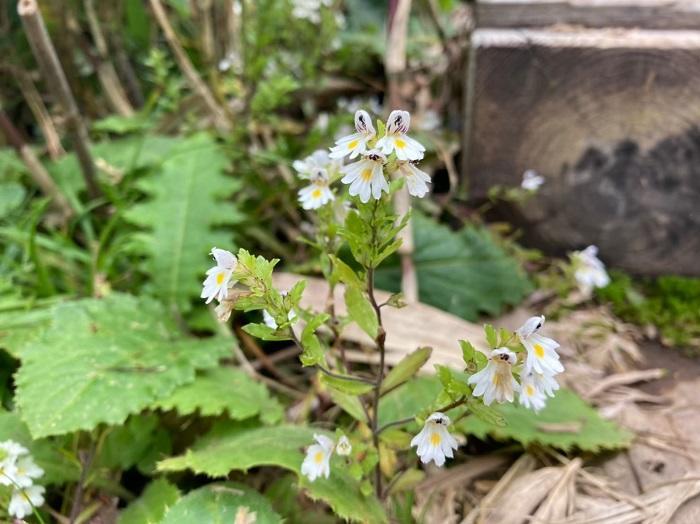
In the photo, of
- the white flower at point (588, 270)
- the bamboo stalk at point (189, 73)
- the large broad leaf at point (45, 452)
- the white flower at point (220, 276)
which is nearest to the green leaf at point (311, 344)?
the white flower at point (220, 276)

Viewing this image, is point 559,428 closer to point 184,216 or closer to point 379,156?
point 379,156

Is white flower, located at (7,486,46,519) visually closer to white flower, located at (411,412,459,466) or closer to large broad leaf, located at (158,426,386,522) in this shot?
large broad leaf, located at (158,426,386,522)

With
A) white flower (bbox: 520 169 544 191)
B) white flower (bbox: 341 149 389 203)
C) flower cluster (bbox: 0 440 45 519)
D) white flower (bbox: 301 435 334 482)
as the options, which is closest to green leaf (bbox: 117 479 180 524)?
flower cluster (bbox: 0 440 45 519)

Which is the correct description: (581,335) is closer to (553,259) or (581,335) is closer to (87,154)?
(553,259)

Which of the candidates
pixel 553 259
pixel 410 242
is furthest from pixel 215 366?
pixel 553 259

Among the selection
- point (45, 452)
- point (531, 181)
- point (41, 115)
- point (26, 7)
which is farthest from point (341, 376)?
point (41, 115)

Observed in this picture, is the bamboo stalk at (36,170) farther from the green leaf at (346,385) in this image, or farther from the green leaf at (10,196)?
the green leaf at (346,385)
